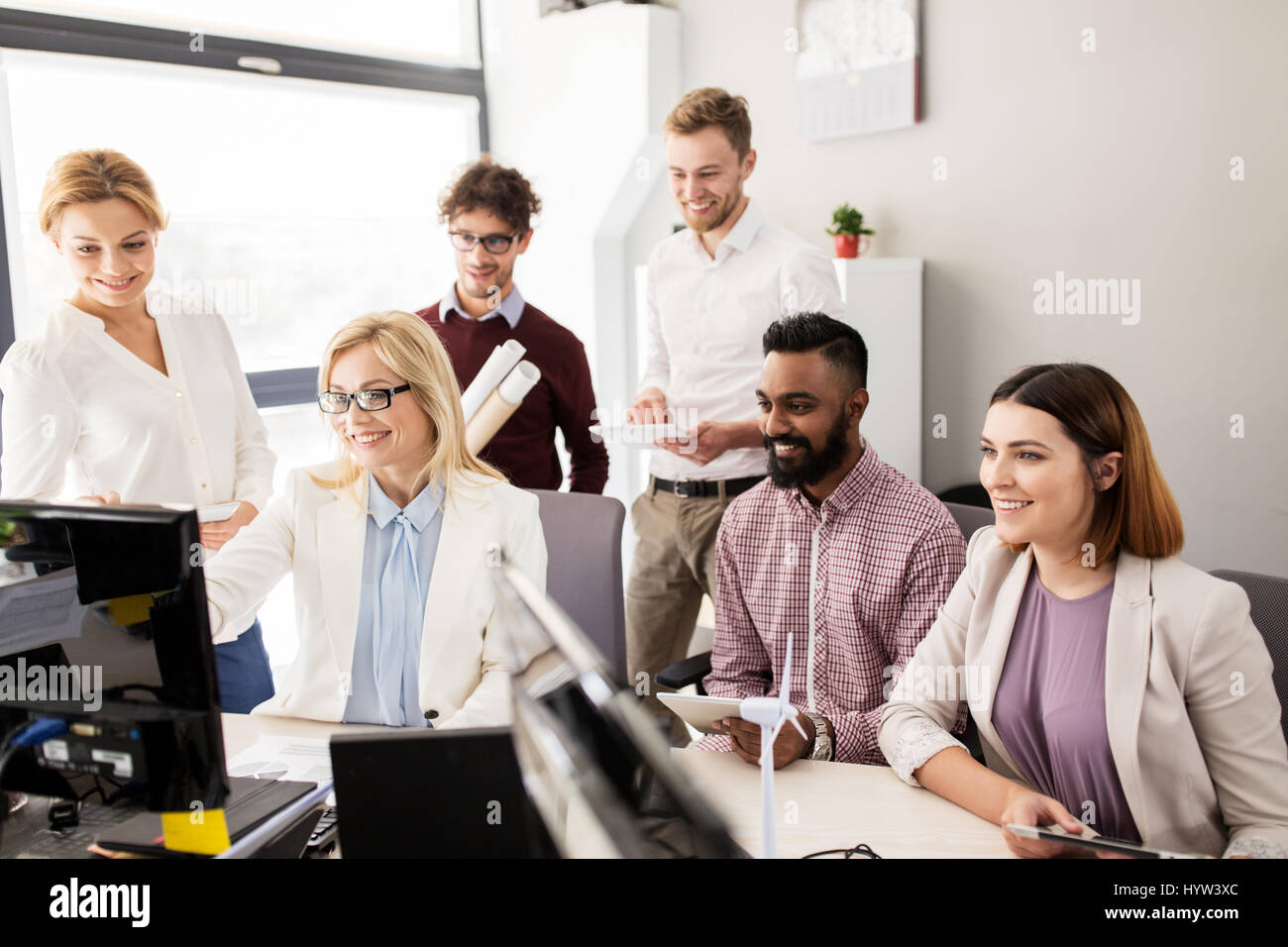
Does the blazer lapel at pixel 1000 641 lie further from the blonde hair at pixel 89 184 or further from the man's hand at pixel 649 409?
the blonde hair at pixel 89 184

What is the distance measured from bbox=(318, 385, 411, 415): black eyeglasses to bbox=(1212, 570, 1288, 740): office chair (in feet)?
5.09

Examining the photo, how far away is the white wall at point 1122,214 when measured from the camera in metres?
2.77

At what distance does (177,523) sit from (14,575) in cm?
30

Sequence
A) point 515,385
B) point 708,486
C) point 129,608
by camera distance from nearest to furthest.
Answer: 1. point 129,608
2. point 515,385
3. point 708,486

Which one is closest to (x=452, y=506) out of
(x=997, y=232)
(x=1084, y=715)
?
(x=1084, y=715)

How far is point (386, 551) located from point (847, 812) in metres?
1.00

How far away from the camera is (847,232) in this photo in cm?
346

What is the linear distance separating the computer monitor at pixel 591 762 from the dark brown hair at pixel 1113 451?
A: 39.4 inches

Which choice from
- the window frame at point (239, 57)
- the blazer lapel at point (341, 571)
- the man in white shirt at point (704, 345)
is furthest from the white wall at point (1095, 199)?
the blazer lapel at point (341, 571)

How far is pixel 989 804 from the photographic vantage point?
58.8 inches

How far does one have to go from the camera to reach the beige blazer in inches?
58.0

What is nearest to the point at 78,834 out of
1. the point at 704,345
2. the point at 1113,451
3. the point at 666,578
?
the point at 1113,451

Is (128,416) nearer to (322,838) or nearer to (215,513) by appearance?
(215,513)
